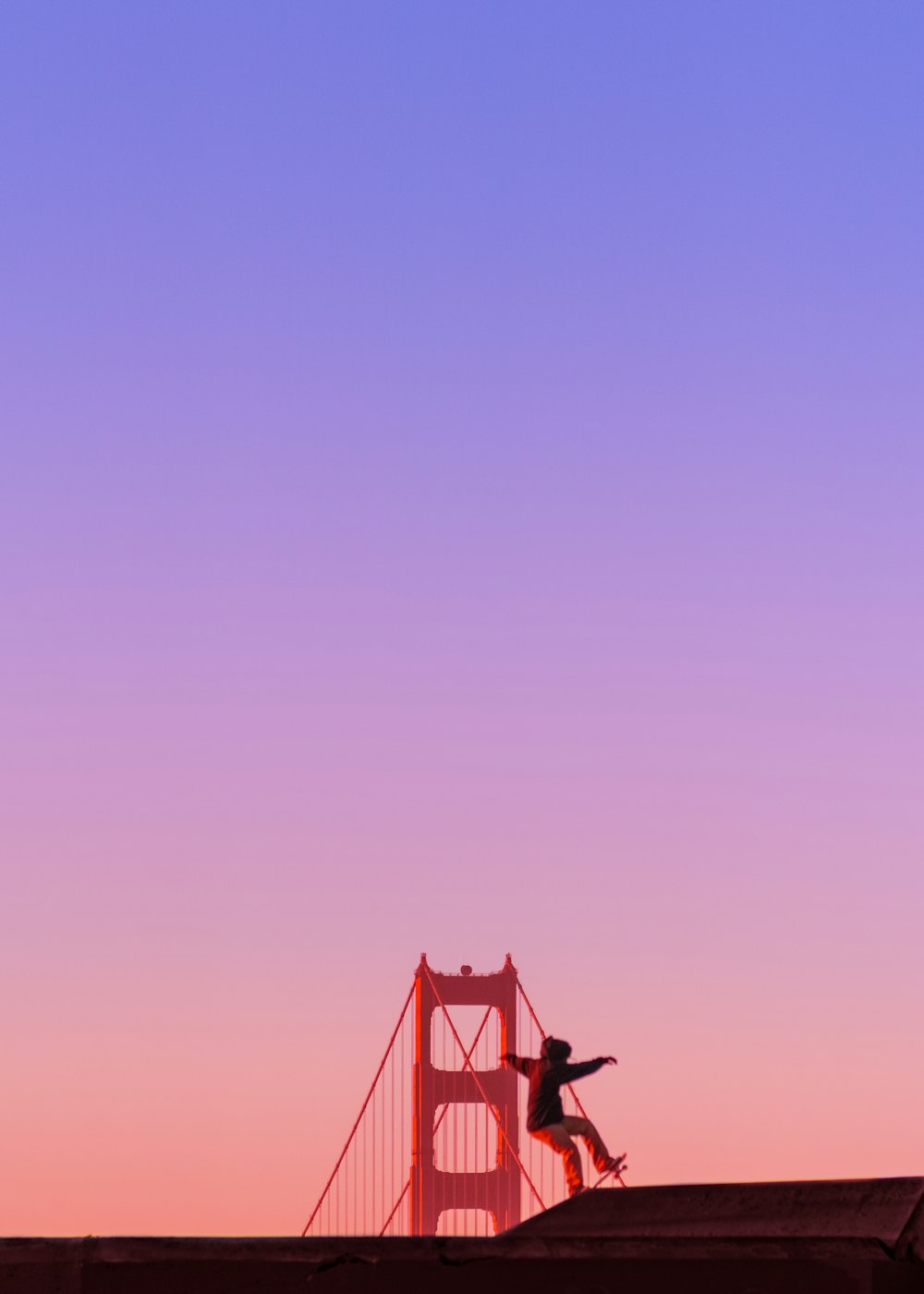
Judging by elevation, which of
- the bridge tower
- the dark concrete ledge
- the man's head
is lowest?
the dark concrete ledge

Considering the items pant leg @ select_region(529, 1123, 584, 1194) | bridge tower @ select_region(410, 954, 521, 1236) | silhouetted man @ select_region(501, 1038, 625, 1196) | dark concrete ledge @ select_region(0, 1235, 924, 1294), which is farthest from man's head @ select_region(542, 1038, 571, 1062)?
bridge tower @ select_region(410, 954, 521, 1236)

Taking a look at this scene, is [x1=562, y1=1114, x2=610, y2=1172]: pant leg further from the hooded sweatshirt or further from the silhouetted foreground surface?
the silhouetted foreground surface

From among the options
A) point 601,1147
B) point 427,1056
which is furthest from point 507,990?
point 601,1147

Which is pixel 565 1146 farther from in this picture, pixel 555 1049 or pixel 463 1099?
pixel 463 1099

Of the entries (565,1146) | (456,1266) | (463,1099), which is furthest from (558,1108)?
(463,1099)

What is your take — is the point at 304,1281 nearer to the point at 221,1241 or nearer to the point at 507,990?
the point at 221,1241

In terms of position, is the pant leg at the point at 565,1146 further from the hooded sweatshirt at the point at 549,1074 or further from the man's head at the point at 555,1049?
the man's head at the point at 555,1049

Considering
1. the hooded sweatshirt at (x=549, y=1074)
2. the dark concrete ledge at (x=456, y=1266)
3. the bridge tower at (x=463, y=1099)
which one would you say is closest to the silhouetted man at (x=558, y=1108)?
the hooded sweatshirt at (x=549, y=1074)
